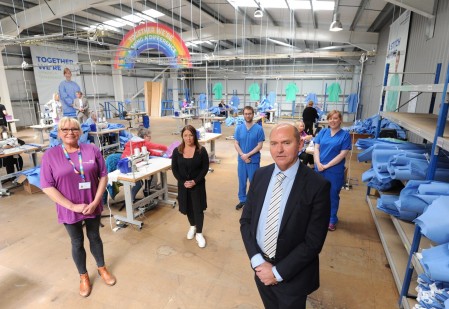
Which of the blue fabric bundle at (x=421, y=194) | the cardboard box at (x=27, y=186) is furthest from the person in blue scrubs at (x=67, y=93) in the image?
the blue fabric bundle at (x=421, y=194)

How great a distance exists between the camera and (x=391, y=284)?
2.61 metres

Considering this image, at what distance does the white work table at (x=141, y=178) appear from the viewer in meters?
3.49

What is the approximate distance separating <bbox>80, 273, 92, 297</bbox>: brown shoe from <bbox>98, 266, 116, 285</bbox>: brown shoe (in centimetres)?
13

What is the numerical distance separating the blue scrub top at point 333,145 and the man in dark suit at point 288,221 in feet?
→ 6.52

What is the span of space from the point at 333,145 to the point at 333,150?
0.06m

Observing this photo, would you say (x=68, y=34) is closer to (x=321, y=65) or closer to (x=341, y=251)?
(x=341, y=251)

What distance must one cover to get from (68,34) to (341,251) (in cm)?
473

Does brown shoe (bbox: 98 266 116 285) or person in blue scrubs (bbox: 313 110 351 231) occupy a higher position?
person in blue scrubs (bbox: 313 110 351 231)

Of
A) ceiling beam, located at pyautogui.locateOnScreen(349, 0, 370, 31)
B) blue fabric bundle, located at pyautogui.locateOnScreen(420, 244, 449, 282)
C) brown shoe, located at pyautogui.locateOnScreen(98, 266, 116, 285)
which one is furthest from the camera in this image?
ceiling beam, located at pyautogui.locateOnScreen(349, 0, 370, 31)

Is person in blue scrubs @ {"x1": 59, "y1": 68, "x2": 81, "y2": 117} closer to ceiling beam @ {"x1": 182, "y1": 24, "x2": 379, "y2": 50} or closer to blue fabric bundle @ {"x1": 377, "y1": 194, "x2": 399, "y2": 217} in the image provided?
ceiling beam @ {"x1": 182, "y1": 24, "x2": 379, "y2": 50}

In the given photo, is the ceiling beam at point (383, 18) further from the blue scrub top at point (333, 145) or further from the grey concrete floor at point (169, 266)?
the grey concrete floor at point (169, 266)

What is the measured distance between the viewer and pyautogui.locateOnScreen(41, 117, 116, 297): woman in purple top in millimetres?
2182

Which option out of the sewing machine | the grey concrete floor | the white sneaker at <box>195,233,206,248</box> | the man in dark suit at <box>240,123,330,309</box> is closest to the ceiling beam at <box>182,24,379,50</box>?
the sewing machine

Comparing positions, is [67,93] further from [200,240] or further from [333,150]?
[333,150]
